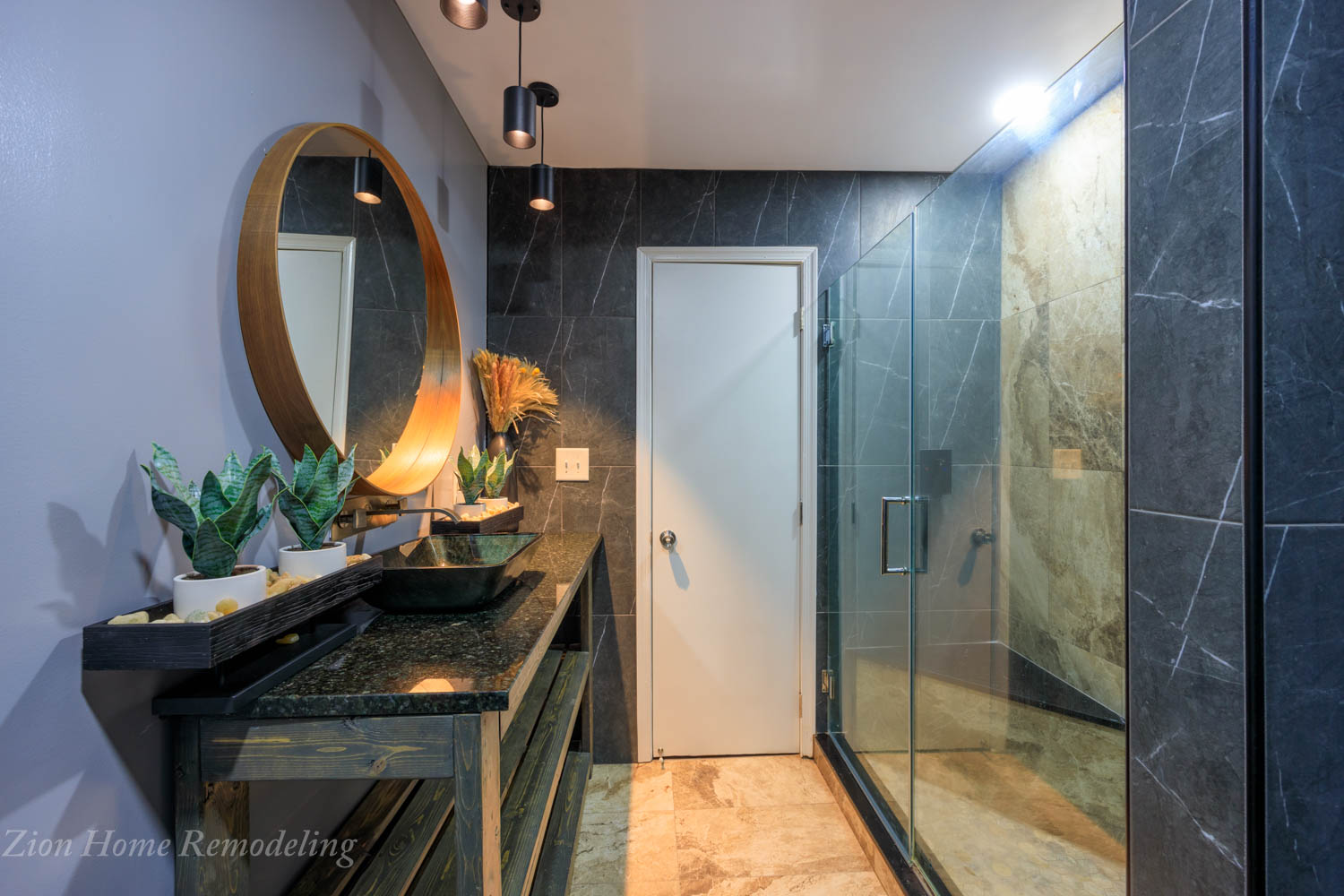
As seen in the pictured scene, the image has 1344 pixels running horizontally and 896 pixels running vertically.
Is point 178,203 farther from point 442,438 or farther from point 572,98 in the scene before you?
point 572,98

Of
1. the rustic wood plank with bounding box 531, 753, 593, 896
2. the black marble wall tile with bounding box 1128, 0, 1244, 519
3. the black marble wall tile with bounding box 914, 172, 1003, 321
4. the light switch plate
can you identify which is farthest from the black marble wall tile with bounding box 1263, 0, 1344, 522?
the light switch plate

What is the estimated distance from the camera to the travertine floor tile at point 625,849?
72.2 inches

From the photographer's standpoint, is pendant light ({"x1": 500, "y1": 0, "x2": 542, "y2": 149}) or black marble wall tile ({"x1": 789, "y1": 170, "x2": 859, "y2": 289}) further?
→ black marble wall tile ({"x1": 789, "y1": 170, "x2": 859, "y2": 289})

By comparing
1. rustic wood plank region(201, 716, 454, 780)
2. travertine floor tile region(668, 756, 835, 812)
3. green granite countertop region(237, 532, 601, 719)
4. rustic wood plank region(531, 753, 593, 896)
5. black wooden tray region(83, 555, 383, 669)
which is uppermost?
black wooden tray region(83, 555, 383, 669)

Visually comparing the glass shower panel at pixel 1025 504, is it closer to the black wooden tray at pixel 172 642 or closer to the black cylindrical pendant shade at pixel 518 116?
the black cylindrical pendant shade at pixel 518 116

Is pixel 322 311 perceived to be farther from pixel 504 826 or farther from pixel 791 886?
pixel 791 886

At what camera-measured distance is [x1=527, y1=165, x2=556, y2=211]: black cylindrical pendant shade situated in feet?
6.32

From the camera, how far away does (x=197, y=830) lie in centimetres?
83

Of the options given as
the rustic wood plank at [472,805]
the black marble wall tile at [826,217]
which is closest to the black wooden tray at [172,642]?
the rustic wood plank at [472,805]

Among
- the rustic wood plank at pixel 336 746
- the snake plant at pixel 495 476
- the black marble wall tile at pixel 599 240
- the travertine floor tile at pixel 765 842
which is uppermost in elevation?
the black marble wall tile at pixel 599 240

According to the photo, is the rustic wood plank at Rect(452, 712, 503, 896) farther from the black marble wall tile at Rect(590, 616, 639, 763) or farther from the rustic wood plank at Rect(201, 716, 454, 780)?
the black marble wall tile at Rect(590, 616, 639, 763)

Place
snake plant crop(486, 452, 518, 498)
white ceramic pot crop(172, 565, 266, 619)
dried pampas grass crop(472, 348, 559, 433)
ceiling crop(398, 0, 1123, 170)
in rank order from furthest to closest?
dried pampas grass crop(472, 348, 559, 433), snake plant crop(486, 452, 518, 498), ceiling crop(398, 0, 1123, 170), white ceramic pot crop(172, 565, 266, 619)

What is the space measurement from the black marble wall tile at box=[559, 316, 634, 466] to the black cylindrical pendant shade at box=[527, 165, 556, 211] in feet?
1.80

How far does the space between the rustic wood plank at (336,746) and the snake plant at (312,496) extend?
0.28 metres
